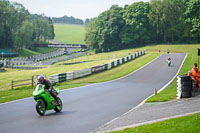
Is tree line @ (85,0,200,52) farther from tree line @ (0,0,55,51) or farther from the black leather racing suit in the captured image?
the black leather racing suit

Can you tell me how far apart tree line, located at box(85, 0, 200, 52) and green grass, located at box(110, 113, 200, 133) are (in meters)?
90.0

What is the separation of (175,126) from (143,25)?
9575cm

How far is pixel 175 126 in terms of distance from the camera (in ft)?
32.6

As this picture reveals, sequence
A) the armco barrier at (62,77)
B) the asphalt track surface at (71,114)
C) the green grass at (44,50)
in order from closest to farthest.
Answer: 1. the asphalt track surface at (71,114)
2. the armco barrier at (62,77)
3. the green grass at (44,50)

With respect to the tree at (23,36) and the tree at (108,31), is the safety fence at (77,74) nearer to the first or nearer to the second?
the tree at (108,31)

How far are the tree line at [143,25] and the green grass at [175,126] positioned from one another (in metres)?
90.0

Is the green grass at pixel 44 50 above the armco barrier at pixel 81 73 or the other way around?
above

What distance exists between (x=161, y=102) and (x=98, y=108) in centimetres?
378

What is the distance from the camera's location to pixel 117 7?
361 feet

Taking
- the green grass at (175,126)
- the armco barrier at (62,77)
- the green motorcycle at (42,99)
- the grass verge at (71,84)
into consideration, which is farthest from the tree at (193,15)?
the green grass at (175,126)

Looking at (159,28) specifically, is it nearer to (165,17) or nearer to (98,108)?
(165,17)

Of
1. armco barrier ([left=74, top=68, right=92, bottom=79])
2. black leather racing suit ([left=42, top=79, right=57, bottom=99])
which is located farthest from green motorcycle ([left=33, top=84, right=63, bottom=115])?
armco barrier ([left=74, top=68, right=92, bottom=79])

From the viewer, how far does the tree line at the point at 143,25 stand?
101 m

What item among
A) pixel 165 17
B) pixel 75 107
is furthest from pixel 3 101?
pixel 165 17
